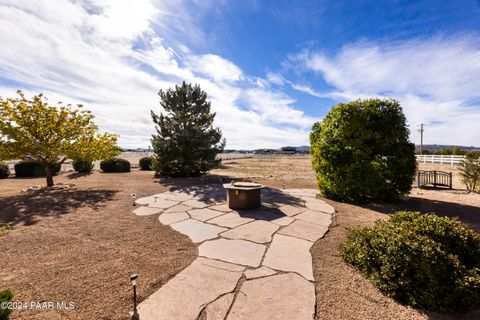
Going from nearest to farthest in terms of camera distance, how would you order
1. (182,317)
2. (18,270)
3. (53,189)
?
1. (182,317)
2. (18,270)
3. (53,189)

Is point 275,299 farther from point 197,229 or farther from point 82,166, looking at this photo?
point 82,166

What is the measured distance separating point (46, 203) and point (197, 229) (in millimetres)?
5845

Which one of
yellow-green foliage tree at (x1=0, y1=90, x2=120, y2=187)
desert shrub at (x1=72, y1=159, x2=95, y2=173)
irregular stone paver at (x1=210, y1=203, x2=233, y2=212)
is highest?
yellow-green foliage tree at (x1=0, y1=90, x2=120, y2=187)

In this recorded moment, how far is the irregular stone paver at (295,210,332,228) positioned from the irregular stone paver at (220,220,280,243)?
1084 millimetres

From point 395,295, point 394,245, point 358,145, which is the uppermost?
point 358,145

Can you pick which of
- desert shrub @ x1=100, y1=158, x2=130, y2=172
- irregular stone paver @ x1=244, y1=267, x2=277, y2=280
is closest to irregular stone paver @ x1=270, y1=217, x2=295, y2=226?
irregular stone paver @ x1=244, y1=267, x2=277, y2=280

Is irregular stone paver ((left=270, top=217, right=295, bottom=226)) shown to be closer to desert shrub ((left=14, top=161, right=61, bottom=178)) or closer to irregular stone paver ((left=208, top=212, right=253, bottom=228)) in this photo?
irregular stone paver ((left=208, top=212, right=253, bottom=228))

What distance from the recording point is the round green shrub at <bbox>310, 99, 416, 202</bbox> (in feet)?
25.2

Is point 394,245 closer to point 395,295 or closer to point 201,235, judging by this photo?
point 395,295

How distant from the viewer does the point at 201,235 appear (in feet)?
15.4

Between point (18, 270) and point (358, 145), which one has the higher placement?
point (358, 145)

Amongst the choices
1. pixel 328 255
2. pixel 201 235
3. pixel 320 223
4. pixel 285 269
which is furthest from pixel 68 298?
pixel 320 223

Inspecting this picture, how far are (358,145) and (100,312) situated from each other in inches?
325

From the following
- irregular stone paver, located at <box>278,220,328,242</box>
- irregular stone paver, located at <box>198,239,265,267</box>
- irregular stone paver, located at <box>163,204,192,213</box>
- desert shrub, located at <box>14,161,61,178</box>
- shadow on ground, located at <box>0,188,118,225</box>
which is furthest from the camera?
desert shrub, located at <box>14,161,61,178</box>
